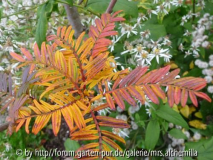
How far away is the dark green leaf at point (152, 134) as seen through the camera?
0.87 meters

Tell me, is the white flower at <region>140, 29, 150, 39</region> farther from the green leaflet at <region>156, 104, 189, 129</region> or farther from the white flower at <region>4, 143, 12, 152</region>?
the white flower at <region>4, 143, 12, 152</region>

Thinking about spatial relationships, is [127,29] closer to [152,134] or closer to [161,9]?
[161,9]

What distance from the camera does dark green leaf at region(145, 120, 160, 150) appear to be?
0.87m

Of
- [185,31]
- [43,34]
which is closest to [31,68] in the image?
[43,34]

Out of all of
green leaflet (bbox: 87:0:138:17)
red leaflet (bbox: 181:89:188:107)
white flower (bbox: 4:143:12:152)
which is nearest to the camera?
red leaflet (bbox: 181:89:188:107)

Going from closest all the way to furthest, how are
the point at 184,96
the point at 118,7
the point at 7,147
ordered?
the point at 184,96 → the point at 118,7 → the point at 7,147

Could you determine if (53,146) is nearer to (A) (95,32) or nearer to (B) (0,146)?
(B) (0,146)

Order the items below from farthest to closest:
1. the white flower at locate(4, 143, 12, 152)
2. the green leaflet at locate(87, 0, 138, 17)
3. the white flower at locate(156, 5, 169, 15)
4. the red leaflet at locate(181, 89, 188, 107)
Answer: the white flower at locate(4, 143, 12, 152), the white flower at locate(156, 5, 169, 15), the green leaflet at locate(87, 0, 138, 17), the red leaflet at locate(181, 89, 188, 107)

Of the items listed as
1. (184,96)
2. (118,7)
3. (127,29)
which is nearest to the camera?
(184,96)

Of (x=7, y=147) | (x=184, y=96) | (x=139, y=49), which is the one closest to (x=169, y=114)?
(x=139, y=49)

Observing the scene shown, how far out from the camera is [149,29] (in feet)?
3.39

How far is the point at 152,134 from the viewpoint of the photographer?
873mm

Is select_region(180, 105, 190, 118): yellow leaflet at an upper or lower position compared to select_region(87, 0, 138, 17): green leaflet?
lower

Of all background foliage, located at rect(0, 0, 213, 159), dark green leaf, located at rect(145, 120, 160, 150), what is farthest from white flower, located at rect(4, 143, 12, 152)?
dark green leaf, located at rect(145, 120, 160, 150)
